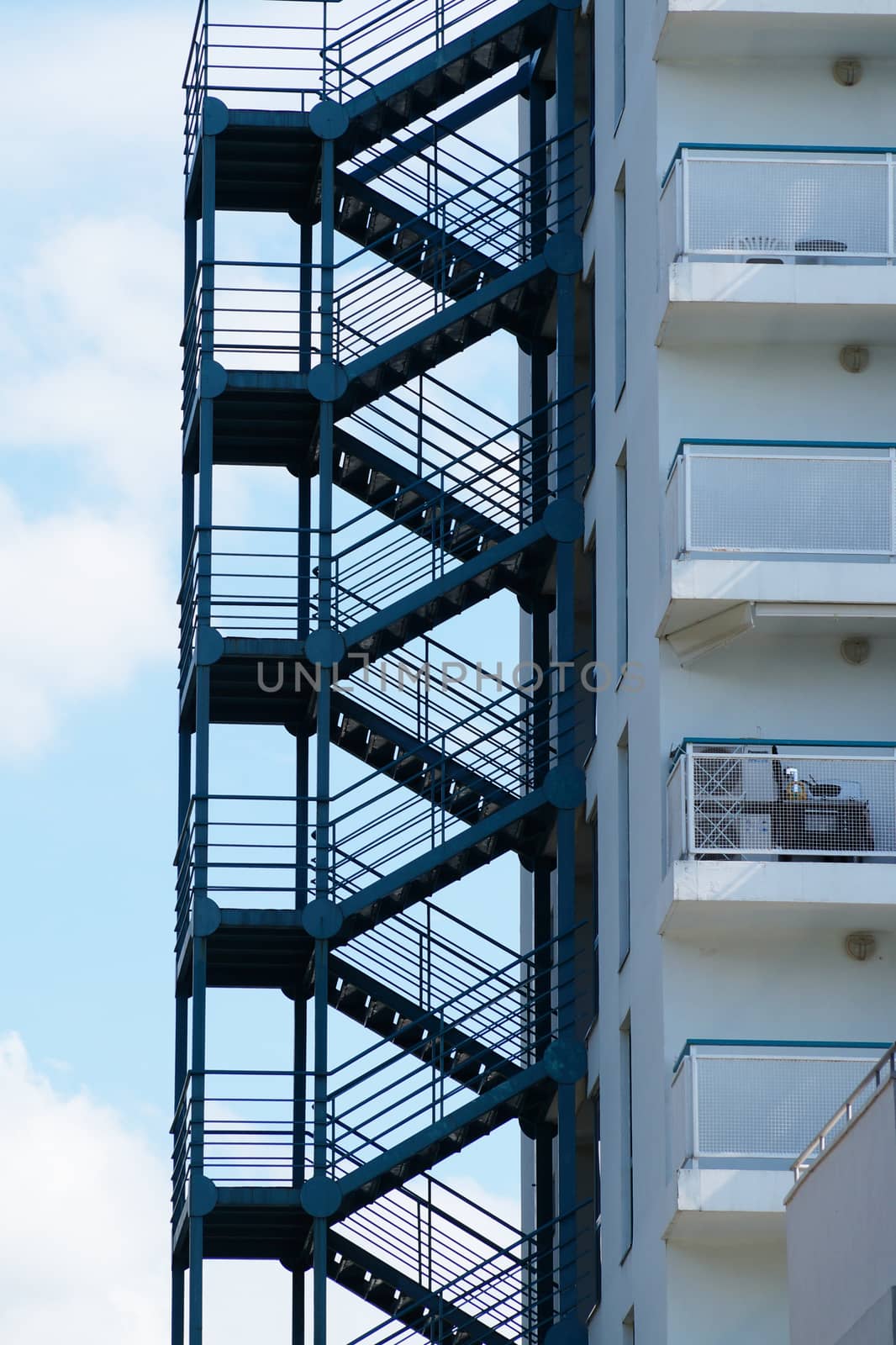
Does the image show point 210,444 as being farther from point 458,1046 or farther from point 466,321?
point 458,1046

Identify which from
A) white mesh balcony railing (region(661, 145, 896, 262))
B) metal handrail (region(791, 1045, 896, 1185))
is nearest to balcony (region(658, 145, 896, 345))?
white mesh balcony railing (region(661, 145, 896, 262))

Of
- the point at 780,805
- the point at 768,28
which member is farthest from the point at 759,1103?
the point at 768,28

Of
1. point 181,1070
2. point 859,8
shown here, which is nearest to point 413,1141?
point 181,1070

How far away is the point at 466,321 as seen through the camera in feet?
137

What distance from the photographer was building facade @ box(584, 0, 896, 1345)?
1252 inches

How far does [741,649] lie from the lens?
3456cm

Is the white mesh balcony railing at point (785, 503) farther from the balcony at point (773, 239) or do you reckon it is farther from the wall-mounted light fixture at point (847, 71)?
the wall-mounted light fixture at point (847, 71)

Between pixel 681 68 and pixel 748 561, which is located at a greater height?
pixel 681 68

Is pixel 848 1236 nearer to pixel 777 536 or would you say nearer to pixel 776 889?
pixel 776 889

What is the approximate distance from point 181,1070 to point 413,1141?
4.01m

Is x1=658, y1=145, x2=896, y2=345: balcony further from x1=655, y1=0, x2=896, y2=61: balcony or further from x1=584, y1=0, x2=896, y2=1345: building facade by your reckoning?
x1=655, y1=0, x2=896, y2=61: balcony

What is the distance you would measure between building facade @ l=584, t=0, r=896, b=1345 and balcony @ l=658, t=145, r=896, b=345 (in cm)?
3

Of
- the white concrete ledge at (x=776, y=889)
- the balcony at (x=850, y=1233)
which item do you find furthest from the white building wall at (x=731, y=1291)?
the balcony at (x=850, y=1233)

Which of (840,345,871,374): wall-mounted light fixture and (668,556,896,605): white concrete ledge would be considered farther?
(840,345,871,374): wall-mounted light fixture
